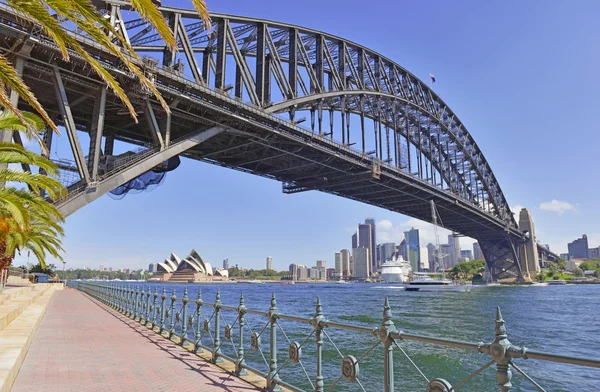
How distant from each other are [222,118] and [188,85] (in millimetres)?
4251

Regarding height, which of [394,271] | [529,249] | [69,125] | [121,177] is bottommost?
[394,271]

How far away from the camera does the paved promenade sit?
6688mm

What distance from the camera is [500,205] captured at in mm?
92438

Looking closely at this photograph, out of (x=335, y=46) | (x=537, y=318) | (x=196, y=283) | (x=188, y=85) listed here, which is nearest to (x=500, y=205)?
(x=335, y=46)

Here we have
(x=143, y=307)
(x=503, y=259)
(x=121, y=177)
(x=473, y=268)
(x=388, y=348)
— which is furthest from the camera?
(x=473, y=268)

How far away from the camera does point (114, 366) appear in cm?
800

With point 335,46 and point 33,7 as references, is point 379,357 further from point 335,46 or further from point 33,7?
point 335,46

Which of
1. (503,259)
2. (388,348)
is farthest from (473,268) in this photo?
(388,348)

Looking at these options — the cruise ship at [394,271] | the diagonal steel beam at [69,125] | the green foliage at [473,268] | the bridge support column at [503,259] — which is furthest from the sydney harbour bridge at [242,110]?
the green foliage at [473,268]

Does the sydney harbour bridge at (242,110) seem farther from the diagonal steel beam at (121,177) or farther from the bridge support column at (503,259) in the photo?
the bridge support column at (503,259)

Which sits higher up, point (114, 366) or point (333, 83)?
point (333, 83)

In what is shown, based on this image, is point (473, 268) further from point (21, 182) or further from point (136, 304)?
point (21, 182)

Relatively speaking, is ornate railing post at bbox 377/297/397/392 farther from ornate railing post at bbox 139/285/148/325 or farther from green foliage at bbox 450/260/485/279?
green foliage at bbox 450/260/485/279

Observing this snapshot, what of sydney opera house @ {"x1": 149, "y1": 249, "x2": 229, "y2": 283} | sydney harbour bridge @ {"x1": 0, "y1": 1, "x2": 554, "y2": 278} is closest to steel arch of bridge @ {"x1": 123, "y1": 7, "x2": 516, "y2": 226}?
sydney harbour bridge @ {"x1": 0, "y1": 1, "x2": 554, "y2": 278}
